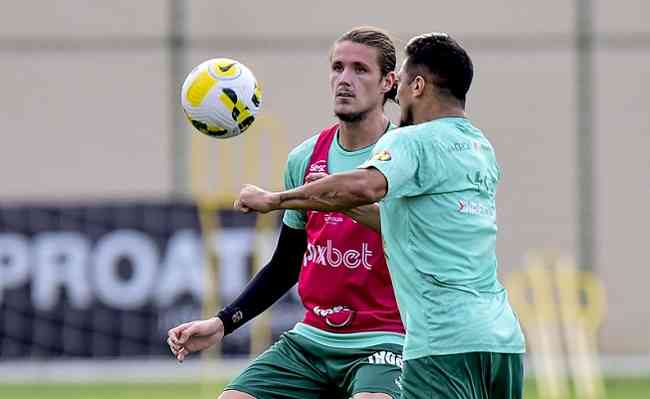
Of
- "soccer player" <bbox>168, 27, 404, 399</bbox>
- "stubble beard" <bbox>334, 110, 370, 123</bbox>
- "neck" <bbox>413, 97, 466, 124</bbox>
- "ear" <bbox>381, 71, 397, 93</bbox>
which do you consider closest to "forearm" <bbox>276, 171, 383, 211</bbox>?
"neck" <bbox>413, 97, 466, 124</bbox>

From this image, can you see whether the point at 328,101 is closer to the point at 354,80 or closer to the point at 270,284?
the point at 270,284

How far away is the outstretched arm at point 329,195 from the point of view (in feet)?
19.9

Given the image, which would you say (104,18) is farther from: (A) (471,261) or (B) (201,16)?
(A) (471,261)

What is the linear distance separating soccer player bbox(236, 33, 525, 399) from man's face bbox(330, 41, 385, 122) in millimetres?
899

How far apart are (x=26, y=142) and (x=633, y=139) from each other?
7.21 metres

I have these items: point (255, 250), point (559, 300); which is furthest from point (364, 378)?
point (559, 300)

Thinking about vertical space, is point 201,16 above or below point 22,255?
above

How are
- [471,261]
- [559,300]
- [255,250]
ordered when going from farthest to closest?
[559,300] < [255,250] < [471,261]

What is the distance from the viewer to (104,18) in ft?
59.1

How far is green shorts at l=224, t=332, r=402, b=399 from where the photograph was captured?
23.2 ft

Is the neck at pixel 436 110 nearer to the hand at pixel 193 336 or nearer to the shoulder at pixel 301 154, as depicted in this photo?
the shoulder at pixel 301 154

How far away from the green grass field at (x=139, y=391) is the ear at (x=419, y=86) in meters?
7.44

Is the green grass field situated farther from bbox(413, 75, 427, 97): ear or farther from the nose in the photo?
bbox(413, 75, 427, 97): ear

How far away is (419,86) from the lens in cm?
643
